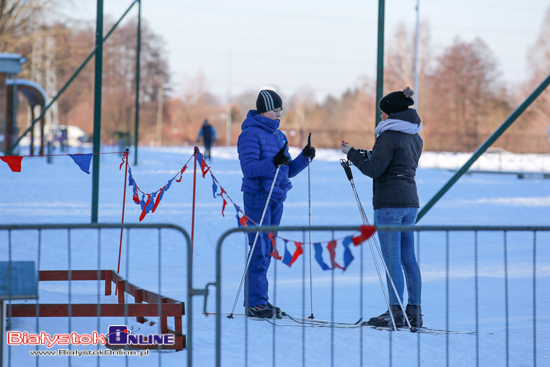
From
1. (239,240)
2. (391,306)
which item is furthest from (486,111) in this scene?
(391,306)

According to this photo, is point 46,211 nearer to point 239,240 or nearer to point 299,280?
point 239,240

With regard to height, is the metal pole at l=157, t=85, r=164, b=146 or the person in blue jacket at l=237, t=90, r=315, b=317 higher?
the metal pole at l=157, t=85, r=164, b=146

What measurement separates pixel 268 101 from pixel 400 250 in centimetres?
176

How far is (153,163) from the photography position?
23203mm

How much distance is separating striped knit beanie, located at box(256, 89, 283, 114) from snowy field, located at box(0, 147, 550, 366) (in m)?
1.57

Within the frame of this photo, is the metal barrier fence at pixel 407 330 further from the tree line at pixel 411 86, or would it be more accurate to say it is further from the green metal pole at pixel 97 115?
the tree line at pixel 411 86

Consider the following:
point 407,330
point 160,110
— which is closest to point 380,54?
point 407,330

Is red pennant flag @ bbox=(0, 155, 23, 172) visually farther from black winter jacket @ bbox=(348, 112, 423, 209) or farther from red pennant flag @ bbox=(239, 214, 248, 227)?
black winter jacket @ bbox=(348, 112, 423, 209)

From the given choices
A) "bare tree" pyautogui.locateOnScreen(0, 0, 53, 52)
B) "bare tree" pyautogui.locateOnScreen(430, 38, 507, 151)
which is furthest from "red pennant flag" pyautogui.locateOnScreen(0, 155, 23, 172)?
"bare tree" pyautogui.locateOnScreen(430, 38, 507, 151)

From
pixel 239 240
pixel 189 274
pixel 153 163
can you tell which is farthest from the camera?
pixel 153 163

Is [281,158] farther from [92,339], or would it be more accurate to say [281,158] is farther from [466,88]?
[466,88]

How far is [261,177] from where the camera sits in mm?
5602

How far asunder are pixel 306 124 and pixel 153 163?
48878 millimetres

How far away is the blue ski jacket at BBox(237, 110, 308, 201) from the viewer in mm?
5453
